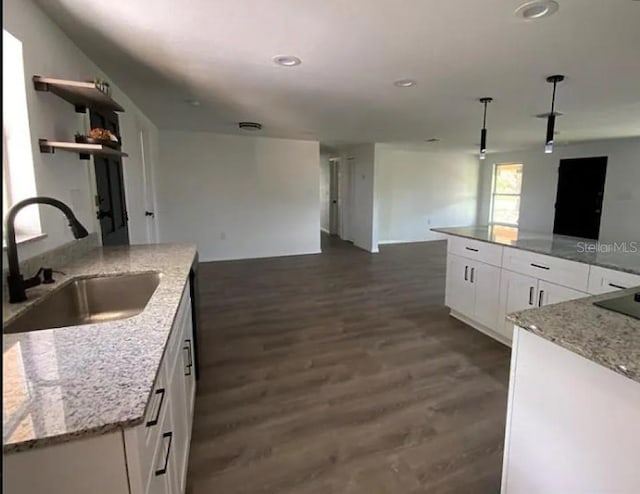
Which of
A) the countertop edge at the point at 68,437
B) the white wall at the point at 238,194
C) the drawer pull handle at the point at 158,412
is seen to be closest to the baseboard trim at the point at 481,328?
the drawer pull handle at the point at 158,412

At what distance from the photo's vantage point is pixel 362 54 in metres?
2.34

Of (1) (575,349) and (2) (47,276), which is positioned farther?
(2) (47,276)

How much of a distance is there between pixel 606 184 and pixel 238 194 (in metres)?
6.76

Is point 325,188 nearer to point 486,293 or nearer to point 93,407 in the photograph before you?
point 486,293

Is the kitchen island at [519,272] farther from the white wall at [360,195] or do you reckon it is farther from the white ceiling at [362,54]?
the white wall at [360,195]

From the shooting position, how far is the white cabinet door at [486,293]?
3258mm

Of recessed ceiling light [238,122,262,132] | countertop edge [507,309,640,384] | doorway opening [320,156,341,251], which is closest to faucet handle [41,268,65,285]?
countertop edge [507,309,640,384]

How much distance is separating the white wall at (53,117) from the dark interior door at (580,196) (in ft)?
26.3

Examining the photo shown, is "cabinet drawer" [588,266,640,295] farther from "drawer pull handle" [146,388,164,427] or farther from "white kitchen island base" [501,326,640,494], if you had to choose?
"drawer pull handle" [146,388,164,427]

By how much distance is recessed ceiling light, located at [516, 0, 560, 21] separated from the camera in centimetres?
169

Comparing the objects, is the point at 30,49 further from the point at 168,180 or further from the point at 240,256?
the point at 240,256

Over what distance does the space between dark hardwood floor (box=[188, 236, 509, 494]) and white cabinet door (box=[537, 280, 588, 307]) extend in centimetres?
57

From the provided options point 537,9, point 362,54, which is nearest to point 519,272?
point 537,9

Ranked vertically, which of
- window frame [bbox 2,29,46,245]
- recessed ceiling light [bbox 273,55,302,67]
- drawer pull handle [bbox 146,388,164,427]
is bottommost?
drawer pull handle [bbox 146,388,164,427]
